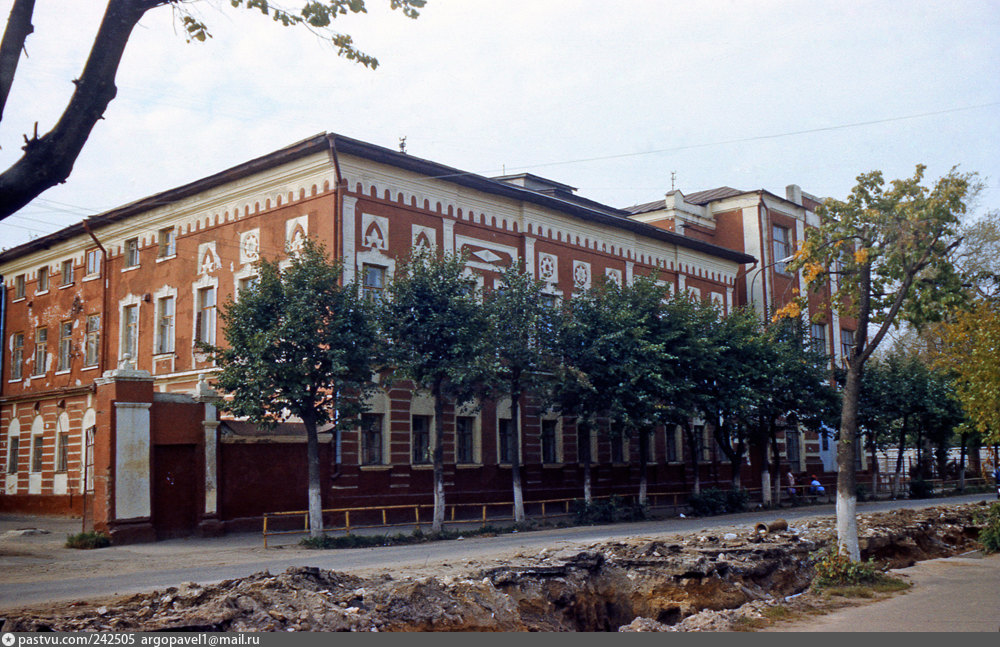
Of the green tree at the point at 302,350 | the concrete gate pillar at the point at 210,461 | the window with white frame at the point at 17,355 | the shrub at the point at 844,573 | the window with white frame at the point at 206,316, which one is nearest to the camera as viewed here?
the shrub at the point at 844,573

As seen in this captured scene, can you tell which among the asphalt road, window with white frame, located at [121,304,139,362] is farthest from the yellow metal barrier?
window with white frame, located at [121,304,139,362]

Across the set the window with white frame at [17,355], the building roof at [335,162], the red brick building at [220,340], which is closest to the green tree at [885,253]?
the red brick building at [220,340]

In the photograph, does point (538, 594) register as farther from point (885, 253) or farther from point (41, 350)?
point (41, 350)

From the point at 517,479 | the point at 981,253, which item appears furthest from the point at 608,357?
the point at 981,253

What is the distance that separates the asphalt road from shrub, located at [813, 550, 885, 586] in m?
5.38

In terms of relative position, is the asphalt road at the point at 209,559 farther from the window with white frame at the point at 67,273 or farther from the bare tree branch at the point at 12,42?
the window with white frame at the point at 67,273

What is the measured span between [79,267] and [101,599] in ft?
93.6

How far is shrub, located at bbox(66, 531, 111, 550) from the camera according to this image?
20.7 metres

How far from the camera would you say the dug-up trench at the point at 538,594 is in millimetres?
9664

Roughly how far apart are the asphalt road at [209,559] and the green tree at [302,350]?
2.64 meters

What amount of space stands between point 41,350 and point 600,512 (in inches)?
992

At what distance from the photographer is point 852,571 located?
12.8m

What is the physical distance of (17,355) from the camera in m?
40.1

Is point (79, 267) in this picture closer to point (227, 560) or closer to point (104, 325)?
point (104, 325)
